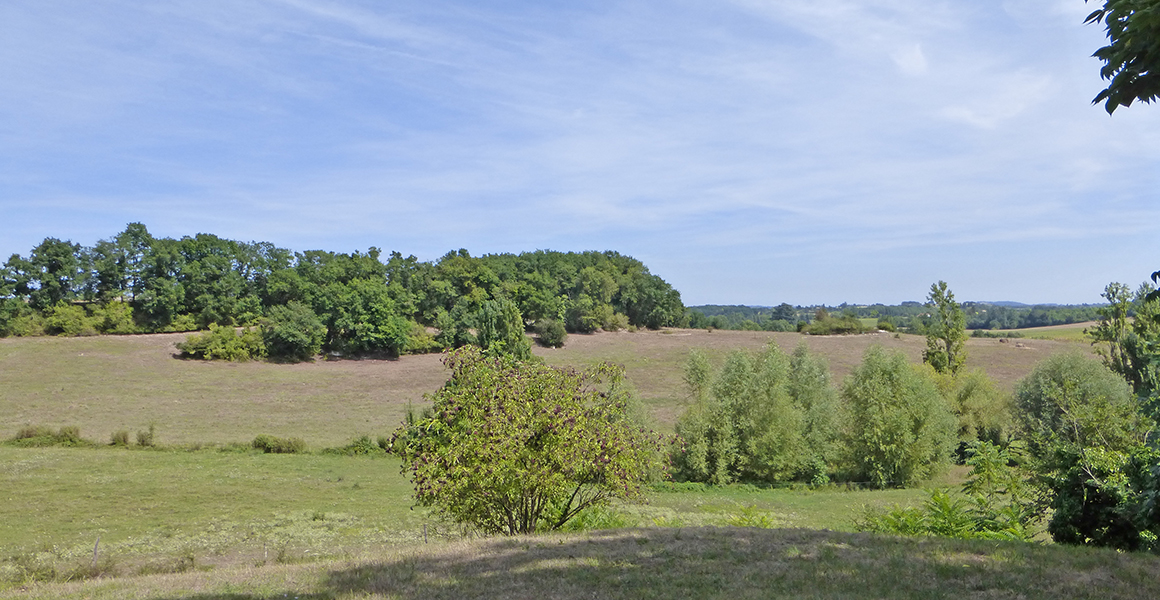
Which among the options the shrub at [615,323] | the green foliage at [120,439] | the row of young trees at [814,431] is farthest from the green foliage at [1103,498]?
the shrub at [615,323]

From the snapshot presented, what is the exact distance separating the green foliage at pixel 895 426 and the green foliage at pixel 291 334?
57433mm

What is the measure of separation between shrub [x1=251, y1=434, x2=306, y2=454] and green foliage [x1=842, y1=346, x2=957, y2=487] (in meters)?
35.5

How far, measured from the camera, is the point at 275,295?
86.0 m

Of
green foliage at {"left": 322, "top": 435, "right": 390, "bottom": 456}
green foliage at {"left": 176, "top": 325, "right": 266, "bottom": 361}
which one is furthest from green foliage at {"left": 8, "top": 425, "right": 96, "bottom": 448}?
green foliage at {"left": 176, "top": 325, "right": 266, "bottom": 361}

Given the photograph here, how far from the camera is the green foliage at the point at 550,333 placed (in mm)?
84812

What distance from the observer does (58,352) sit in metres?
65.7

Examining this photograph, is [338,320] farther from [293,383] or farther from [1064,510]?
[1064,510]

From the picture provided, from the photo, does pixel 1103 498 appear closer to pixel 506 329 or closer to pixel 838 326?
pixel 506 329

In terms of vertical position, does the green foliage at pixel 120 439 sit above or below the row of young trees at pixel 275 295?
below

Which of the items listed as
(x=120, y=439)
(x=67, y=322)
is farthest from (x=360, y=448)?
(x=67, y=322)

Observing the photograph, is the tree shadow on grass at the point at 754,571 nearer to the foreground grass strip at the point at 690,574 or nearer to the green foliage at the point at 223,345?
the foreground grass strip at the point at 690,574

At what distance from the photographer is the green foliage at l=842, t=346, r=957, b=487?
132 ft

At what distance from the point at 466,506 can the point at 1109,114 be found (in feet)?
39.4

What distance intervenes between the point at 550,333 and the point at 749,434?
151 ft
